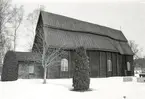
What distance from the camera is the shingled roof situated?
937 inches

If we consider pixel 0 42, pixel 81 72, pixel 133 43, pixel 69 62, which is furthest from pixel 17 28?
pixel 133 43

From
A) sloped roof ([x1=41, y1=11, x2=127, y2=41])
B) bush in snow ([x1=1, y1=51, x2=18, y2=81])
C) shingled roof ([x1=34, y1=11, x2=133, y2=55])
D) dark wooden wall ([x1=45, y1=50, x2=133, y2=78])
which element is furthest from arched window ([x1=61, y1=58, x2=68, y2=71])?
bush in snow ([x1=1, y1=51, x2=18, y2=81])

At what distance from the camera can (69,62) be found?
77.2 feet

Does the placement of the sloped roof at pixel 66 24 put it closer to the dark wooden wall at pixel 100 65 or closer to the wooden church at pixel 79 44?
the wooden church at pixel 79 44

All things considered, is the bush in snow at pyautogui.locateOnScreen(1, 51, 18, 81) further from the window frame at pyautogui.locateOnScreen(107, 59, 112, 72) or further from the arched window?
the window frame at pyautogui.locateOnScreen(107, 59, 112, 72)

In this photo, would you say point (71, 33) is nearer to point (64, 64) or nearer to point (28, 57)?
point (64, 64)

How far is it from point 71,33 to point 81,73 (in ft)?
47.1

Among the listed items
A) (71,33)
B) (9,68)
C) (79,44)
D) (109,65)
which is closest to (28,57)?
(9,68)

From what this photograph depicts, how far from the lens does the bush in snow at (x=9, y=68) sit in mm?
17609

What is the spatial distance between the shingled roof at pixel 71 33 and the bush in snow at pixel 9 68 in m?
5.60

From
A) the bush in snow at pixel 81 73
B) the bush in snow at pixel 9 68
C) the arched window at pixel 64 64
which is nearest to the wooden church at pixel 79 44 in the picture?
the arched window at pixel 64 64

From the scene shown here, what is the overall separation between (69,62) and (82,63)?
1001 cm

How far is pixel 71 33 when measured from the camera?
1053 inches

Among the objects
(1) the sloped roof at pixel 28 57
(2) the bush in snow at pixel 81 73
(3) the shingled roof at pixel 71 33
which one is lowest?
(2) the bush in snow at pixel 81 73
